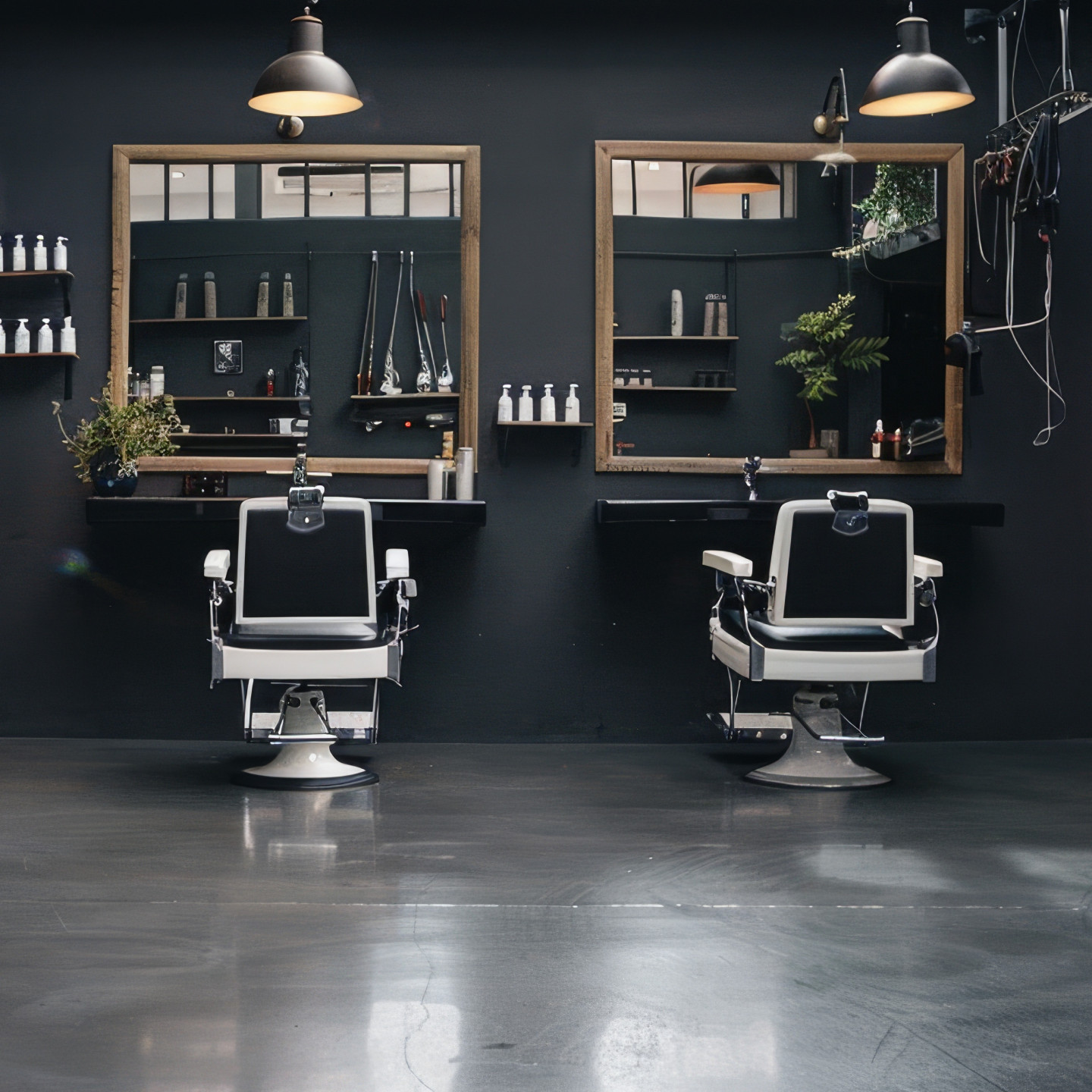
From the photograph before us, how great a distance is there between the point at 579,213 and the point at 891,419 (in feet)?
4.78

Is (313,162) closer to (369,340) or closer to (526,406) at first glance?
(369,340)

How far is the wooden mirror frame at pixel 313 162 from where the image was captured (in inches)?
192

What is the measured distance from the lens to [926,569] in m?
4.21

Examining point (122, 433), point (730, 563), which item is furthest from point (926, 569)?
point (122, 433)

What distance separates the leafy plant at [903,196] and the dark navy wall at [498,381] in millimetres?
130

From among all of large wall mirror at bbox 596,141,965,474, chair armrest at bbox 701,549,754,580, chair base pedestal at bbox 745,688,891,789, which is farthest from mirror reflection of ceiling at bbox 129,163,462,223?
chair base pedestal at bbox 745,688,891,789

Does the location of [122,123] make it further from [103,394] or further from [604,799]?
[604,799]

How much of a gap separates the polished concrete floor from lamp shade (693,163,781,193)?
2.29m

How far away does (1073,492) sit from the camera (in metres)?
→ 5.05

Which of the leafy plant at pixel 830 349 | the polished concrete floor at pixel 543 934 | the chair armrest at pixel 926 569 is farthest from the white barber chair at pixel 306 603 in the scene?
the leafy plant at pixel 830 349

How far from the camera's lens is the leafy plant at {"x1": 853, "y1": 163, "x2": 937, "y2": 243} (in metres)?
5.02

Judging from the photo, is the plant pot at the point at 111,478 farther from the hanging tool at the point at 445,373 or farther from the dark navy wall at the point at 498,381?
the hanging tool at the point at 445,373

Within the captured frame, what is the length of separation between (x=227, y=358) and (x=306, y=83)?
4.52 ft

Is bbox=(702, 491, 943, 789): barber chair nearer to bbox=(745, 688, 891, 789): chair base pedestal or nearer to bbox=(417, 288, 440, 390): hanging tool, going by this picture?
bbox=(745, 688, 891, 789): chair base pedestal
